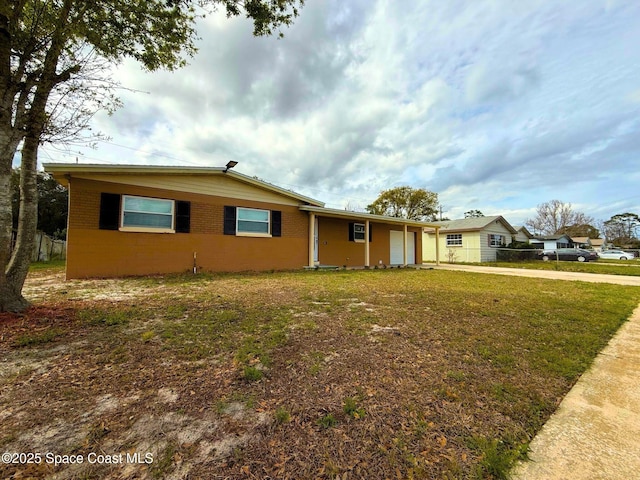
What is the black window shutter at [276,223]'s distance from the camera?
1123 cm

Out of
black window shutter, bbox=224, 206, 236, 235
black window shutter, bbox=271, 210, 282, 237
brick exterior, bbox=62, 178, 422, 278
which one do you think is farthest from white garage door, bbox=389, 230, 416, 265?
black window shutter, bbox=224, 206, 236, 235

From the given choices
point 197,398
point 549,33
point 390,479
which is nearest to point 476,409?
point 390,479

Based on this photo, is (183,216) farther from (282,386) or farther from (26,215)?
(282,386)

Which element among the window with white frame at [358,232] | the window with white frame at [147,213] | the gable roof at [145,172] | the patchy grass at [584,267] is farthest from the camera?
the patchy grass at [584,267]

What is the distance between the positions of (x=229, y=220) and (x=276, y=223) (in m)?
1.95

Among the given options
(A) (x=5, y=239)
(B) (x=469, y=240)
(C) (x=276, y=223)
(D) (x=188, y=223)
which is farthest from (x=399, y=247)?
(A) (x=5, y=239)

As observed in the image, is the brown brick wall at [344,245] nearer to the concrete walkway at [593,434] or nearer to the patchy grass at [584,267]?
the patchy grass at [584,267]

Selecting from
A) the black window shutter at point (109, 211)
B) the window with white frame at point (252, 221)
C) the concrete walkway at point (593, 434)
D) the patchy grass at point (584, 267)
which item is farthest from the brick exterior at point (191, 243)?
the patchy grass at point (584, 267)

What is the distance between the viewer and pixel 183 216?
9227mm

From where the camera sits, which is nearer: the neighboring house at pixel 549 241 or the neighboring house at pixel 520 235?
the neighboring house at pixel 520 235

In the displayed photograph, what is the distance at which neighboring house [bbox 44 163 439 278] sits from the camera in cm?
771

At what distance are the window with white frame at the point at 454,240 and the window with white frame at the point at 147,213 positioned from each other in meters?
22.2

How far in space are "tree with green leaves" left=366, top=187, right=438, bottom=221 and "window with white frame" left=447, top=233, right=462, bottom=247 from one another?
12.0m

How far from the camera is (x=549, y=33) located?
779 centimetres
